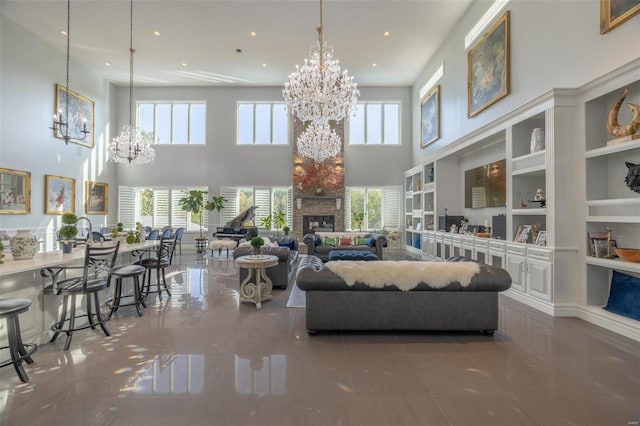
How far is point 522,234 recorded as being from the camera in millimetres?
4738

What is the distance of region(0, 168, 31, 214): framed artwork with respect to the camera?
7137mm

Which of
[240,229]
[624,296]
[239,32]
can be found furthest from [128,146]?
[624,296]

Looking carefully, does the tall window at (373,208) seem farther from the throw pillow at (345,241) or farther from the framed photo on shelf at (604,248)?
the framed photo on shelf at (604,248)

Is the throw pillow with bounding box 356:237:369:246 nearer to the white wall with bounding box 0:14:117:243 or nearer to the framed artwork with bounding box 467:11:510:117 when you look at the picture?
the framed artwork with bounding box 467:11:510:117

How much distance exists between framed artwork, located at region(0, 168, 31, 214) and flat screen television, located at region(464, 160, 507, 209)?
11.4 m

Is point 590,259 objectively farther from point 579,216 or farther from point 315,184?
point 315,184

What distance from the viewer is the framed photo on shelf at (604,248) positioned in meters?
3.65

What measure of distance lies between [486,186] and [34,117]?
11.7m

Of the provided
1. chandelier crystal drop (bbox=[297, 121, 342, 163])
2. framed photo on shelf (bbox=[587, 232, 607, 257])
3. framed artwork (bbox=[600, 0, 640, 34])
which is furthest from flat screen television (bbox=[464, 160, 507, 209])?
chandelier crystal drop (bbox=[297, 121, 342, 163])

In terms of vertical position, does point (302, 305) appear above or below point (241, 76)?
below

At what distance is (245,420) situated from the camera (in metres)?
1.98

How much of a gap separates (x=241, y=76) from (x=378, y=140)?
571cm

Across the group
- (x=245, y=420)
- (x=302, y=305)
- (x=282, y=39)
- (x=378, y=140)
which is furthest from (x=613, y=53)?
(x=378, y=140)

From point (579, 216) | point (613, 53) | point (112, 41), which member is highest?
point (112, 41)
